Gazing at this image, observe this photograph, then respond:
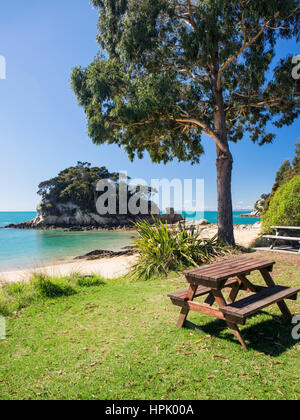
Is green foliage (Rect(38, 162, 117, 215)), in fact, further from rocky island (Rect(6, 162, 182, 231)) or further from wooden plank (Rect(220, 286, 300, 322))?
wooden plank (Rect(220, 286, 300, 322))

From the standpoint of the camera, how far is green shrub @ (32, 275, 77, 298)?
590cm

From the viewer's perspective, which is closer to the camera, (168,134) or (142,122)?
(142,122)

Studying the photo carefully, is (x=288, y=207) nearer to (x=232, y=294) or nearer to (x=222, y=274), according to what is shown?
(x=232, y=294)

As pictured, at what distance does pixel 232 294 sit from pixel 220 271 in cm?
103

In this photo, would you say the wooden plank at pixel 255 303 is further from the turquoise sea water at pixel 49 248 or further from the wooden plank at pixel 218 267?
the turquoise sea water at pixel 49 248

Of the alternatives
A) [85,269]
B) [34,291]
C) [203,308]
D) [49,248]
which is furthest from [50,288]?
[49,248]

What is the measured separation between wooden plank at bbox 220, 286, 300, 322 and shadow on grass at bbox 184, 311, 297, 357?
43 centimetres

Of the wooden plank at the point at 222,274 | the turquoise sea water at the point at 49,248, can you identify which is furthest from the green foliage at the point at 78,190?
the wooden plank at the point at 222,274

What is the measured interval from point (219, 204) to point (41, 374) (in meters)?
8.99

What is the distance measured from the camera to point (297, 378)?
2662mm

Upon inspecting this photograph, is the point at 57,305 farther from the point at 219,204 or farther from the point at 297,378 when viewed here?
Result: the point at 219,204
